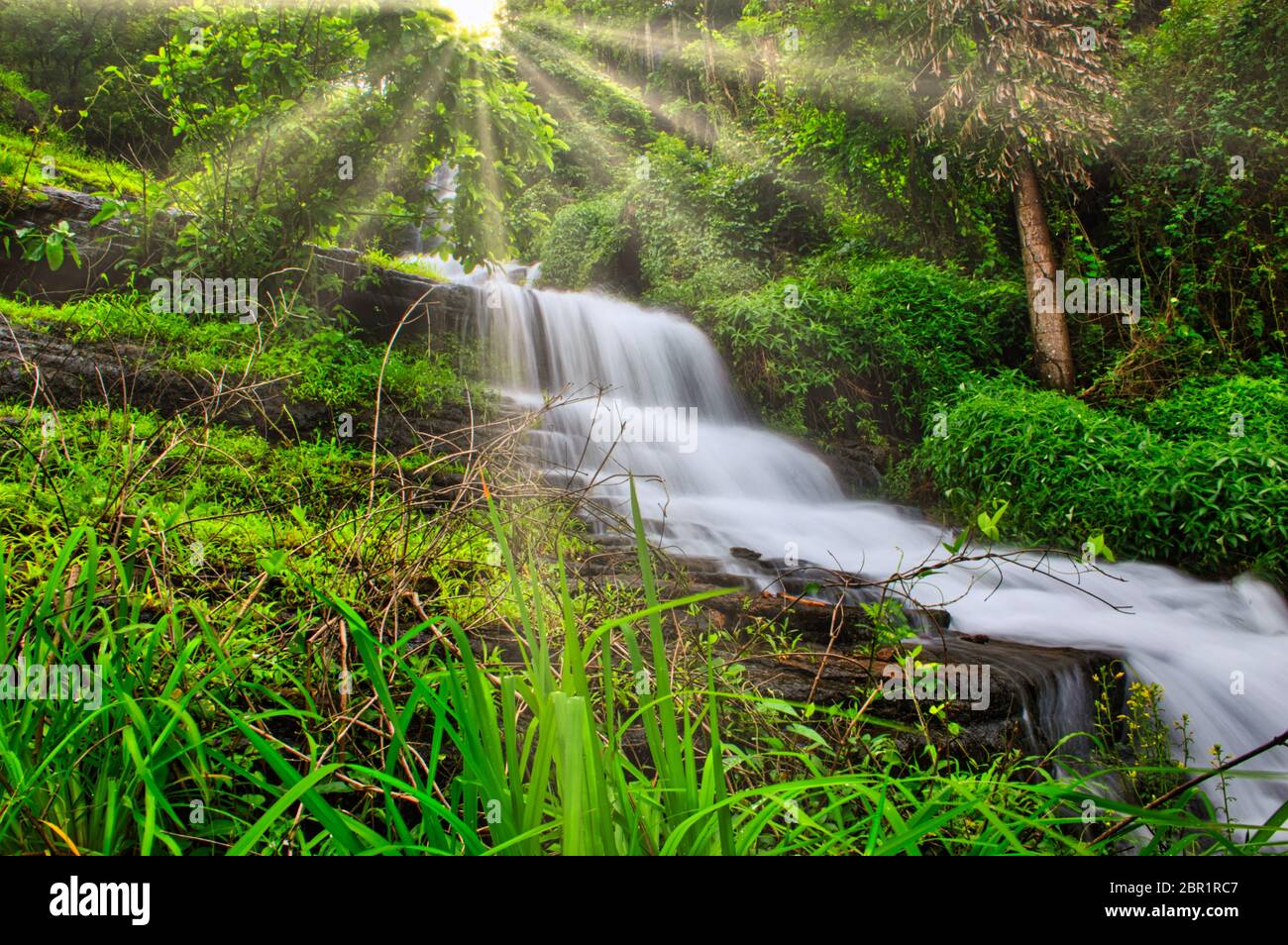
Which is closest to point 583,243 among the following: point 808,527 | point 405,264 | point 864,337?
point 405,264

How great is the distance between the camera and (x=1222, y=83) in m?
2.34

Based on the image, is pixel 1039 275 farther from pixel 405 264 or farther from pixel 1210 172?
pixel 405 264

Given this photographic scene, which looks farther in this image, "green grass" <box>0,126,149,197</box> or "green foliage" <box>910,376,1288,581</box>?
"green grass" <box>0,126,149,197</box>

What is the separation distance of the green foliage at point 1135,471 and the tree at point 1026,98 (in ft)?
0.88

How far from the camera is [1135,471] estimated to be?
1.91 meters

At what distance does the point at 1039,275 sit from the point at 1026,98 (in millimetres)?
588

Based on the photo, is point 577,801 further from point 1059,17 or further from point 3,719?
point 1059,17

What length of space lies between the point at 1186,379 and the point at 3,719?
9.38ft

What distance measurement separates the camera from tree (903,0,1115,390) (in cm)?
227

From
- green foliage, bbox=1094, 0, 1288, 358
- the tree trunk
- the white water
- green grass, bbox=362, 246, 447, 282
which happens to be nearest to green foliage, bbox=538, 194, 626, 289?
the white water

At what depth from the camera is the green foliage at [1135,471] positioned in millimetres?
1778

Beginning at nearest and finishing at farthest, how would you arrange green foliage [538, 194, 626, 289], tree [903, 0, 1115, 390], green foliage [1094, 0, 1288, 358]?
green foliage [1094, 0, 1288, 358] < tree [903, 0, 1115, 390] < green foliage [538, 194, 626, 289]

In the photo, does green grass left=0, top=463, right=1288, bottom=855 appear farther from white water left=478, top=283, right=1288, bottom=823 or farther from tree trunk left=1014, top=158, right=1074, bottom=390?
tree trunk left=1014, top=158, right=1074, bottom=390
